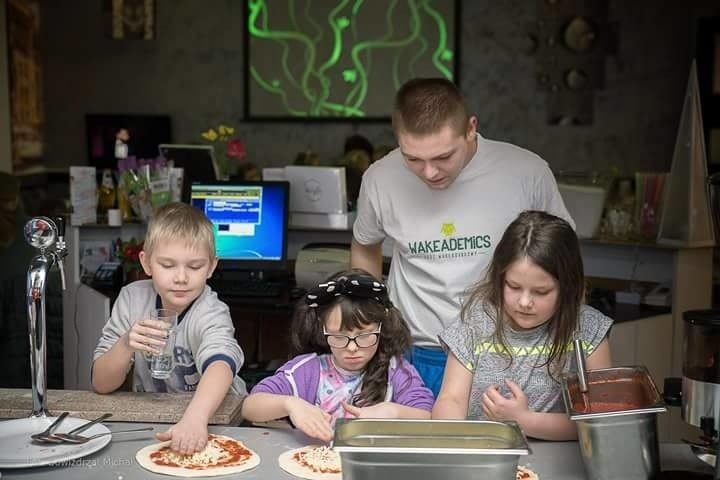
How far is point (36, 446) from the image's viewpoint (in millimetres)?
1785

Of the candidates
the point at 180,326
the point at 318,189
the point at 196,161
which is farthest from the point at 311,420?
the point at 196,161

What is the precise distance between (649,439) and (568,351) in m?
0.47

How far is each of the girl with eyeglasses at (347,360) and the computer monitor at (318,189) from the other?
217cm

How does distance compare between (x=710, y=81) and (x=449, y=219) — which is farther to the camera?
(x=710, y=81)

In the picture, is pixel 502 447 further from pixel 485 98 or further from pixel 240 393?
pixel 485 98

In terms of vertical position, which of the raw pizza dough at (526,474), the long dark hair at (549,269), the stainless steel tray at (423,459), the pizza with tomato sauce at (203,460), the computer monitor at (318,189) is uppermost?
the computer monitor at (318,189)

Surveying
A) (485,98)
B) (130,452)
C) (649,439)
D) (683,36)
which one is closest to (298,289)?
(130,452)

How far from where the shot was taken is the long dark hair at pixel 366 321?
2.11m

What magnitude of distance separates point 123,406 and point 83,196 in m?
2.60

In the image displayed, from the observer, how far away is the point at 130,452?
181 cm

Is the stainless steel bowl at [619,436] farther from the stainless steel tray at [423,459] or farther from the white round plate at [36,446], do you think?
the white round plate at [36,446]

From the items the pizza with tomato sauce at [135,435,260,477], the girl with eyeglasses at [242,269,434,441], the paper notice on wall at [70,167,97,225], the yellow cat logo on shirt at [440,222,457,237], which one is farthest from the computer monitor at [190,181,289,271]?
the pizza with tomato sauce at [135,435,260,477]

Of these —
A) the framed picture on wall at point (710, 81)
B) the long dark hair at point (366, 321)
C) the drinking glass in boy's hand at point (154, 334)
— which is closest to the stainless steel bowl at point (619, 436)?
the long dark hair at point (366, 321)

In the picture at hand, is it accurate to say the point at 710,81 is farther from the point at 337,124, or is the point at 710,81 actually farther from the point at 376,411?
the point at 376,411
